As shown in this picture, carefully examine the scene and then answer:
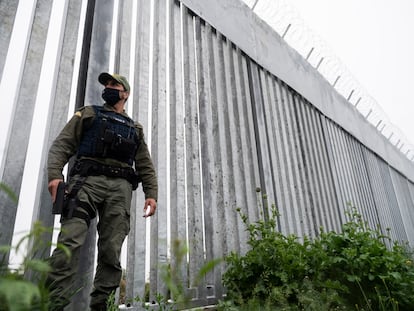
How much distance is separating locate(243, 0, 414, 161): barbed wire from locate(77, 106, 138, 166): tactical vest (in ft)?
13.0

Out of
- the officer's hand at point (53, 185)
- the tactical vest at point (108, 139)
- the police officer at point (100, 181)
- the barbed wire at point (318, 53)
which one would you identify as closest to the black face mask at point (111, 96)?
the police officer at point (100, 181)

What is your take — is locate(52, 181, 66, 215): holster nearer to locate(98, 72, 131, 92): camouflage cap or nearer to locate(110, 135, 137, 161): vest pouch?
locate(110, 135, 137, 161): vest pouch

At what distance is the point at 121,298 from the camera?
2287 millimetres

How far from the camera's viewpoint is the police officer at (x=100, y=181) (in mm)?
1822

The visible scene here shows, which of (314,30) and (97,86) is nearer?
(97,86)

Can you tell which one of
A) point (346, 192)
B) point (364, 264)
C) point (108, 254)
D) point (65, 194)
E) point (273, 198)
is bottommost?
point (364, 264)

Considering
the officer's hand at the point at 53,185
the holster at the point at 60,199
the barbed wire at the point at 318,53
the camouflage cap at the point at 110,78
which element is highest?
the barbed wire at the point at 318,53

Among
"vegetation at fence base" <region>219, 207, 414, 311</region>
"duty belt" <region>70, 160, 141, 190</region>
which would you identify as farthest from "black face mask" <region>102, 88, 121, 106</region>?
"vegetation at fence base" <region>219, 207, 414, 311</region>

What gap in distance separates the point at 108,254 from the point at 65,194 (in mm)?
464

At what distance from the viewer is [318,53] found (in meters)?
6.70

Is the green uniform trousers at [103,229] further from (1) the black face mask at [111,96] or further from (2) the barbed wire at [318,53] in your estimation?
(2) the barbed wire at [318,53]

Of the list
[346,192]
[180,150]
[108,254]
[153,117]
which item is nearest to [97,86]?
[153,117]

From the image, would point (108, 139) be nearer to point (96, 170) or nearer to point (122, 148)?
point (122, 148)

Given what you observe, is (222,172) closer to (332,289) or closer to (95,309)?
(332,289)
